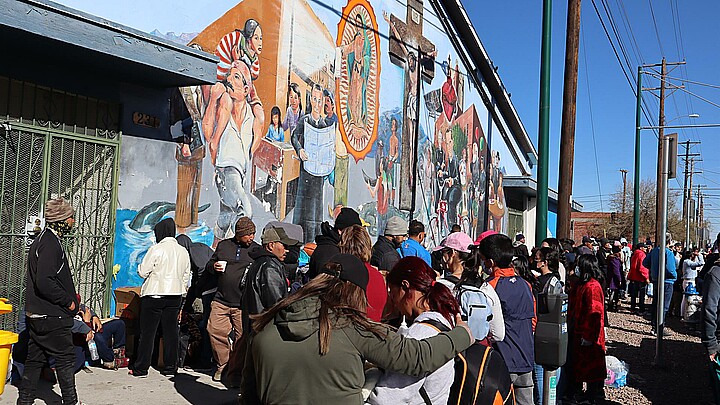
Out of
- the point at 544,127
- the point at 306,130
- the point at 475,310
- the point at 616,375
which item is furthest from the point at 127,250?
the point at 544,127

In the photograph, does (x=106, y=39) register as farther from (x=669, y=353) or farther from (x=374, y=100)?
(x=669, y=353)

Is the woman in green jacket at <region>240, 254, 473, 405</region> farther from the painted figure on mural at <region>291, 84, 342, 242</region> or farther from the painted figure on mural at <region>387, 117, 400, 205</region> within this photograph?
the painted figure on mural at <region>387, 117, 400, 205</region>

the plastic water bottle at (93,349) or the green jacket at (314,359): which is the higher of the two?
the green jacket at (314,359)

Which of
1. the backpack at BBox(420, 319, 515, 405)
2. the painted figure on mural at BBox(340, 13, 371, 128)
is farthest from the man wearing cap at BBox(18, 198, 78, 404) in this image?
the painted figure on mural at BBox(340, 13, 371, 128)

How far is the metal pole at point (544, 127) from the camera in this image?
1334 centimetres

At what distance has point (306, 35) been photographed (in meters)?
12.7

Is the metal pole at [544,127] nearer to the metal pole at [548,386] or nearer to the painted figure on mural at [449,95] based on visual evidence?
the painted figure on mural at [449,95]

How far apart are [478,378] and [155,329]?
5411 mm

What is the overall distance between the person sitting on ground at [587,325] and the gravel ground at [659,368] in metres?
1.35

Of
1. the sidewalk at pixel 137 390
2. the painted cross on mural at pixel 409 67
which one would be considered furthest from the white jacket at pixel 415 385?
the painted cross on mural at pixel 409 67

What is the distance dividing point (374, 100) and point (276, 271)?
33.9 ft

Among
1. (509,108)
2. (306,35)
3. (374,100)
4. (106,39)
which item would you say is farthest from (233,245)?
(509,108)

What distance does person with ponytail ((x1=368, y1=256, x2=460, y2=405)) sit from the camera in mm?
3195

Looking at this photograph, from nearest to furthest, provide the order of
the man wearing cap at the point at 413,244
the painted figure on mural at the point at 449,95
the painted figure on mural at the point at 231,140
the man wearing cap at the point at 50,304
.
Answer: the man wearing cap at the point at 50,304 < the man wearing cap at the point at 413,244 < the painted figure on mural at the point at 231,140 < the painted figure on mural at the point at 449,95
